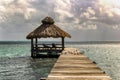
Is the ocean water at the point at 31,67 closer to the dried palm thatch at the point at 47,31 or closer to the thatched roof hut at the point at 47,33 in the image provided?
the thatched roof hut at the point at 47,33

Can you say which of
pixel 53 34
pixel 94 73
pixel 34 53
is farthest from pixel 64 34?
pixel 94 73

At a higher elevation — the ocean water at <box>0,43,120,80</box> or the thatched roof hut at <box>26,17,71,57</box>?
the thatched roof hut at <box>26,17,71,57</box>

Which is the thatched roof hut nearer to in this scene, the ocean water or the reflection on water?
the ocean water

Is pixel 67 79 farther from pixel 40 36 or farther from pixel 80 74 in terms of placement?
pixel 40 36

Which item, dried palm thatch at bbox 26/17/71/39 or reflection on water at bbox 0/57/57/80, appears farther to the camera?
dried palm thatch at bbox 26/17/71/39

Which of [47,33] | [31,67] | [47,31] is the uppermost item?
[47,31]

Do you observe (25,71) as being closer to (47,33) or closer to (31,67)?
(31,67)

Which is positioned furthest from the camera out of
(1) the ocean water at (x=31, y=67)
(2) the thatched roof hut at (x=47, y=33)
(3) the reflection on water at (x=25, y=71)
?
(2) the thatched roof hut at (x=47, y=33)

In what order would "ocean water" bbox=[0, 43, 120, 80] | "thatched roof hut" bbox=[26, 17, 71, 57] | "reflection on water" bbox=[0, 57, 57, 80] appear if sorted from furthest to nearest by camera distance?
"thatched roof hut" bbox=[26, 17, 71, 57] → "ocean water" bbox=[0, 43, 120, 80] → "reflection on water" bbox=[0, 57, 57, 80]

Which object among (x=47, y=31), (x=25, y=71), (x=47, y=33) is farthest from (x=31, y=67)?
(x=47, y=31)

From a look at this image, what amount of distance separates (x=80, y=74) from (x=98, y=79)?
110 centimetres

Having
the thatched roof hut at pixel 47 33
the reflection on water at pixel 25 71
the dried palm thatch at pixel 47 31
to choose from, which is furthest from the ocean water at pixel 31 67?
the dried palm thatch at pixel 47 31

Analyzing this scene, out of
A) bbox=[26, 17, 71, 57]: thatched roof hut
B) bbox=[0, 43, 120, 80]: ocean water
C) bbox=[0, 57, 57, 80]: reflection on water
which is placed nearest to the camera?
bbox=[0, 57, 57, 80]: reflection on water

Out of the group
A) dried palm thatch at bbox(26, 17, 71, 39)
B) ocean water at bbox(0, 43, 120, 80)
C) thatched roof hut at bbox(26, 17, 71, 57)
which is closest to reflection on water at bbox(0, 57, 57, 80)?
ocean water at bbox(0, 43, 120, 80)
